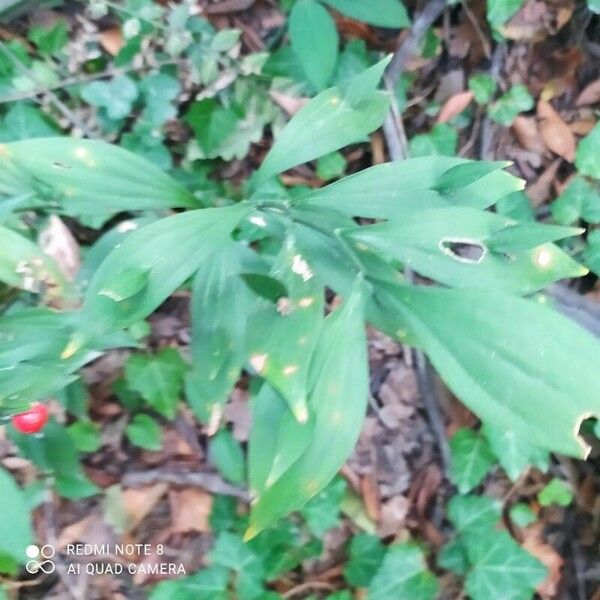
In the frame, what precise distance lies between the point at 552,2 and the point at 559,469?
31.5 inches

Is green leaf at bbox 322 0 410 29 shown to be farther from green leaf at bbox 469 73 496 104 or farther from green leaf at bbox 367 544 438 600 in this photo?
green leaf at bbox 367 544 438 600

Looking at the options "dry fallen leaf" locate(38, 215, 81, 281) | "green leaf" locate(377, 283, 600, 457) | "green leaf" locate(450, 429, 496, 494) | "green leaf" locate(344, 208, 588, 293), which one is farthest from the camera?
Answer: "green leaf" locate(450, 429, 496, 494)

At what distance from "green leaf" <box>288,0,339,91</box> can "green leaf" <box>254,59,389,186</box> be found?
32 centimetres

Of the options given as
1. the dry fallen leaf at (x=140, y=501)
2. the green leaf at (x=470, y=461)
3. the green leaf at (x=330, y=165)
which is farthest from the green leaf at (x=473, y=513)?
the green leaf at (x=330, y=165)

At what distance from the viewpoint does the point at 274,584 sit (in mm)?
1107

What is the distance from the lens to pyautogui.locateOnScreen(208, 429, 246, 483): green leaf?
110 cm

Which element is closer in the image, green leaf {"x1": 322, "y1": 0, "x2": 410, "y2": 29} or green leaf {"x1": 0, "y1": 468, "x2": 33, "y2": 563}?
green leaf {"x1": 0, "y1": 468, "x2": 33, "y2": 563}

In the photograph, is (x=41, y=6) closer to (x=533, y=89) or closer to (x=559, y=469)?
(x=533, y=89)

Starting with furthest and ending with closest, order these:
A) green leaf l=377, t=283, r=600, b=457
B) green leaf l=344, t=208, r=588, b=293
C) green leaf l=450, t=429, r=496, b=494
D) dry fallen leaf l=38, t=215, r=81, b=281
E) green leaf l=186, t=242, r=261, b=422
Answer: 1. green leaf l=450, t=429, r=496, b=494
2. dry fallen leaf l=38, t=215, r=81, b=281
3. green leaf l=186, t=242, r=261, b=422
4. green leaf l=344, t=208, r=588, b=293
5. green leaf l=377, t=283, r=600, b=457

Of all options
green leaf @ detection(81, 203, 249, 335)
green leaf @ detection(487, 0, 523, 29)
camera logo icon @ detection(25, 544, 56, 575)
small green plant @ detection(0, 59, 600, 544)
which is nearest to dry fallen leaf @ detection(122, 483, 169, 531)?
camera logo icon @ detection(25, 544, 56, 575)

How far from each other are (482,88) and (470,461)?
0.63 meters

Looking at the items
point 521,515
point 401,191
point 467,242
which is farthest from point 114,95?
point 521,515

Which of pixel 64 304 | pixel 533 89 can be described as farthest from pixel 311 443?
pixel 533 89

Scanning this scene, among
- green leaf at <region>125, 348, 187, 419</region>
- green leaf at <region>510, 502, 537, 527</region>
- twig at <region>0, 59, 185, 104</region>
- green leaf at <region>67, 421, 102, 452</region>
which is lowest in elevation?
green leaf at <region>510, 502, 537, 527</region>
